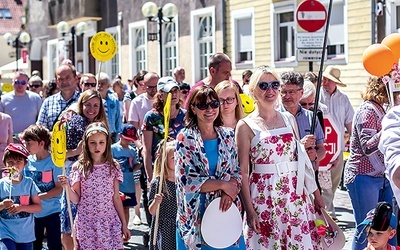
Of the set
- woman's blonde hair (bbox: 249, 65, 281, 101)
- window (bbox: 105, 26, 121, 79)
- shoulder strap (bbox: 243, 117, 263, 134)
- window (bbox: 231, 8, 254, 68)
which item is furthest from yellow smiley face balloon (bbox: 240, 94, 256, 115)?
window (bbox: 105, 26, 121, 79)

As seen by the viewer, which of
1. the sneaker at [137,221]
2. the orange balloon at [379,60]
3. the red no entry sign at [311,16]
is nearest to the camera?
the orange balloon at [379,60]

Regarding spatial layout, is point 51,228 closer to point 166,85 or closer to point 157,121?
point 157,121

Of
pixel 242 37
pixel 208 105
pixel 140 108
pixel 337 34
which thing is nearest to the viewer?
pixel 208 105

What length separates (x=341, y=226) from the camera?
10.4m

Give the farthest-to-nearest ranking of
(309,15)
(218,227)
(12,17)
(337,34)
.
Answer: (12,17) < (337,34) < (309,15) < (218,227)

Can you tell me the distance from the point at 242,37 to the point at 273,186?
18.2 m

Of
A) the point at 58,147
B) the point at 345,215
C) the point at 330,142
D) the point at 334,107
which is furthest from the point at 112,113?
the point at 345,215

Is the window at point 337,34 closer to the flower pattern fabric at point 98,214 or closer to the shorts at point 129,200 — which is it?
the shorts at point 129,200

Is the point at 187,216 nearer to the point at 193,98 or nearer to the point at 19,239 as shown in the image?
the point at 193,98

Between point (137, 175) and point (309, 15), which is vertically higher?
point (309, 15)

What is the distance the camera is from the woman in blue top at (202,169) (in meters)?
5.75

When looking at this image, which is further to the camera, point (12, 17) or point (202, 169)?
point (12, 17)

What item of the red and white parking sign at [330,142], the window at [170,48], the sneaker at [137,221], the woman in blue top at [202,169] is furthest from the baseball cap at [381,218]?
the window at [170,48]

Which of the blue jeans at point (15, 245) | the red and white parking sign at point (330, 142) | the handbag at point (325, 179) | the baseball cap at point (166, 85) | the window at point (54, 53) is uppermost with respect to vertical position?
the window at point (54, 53)
